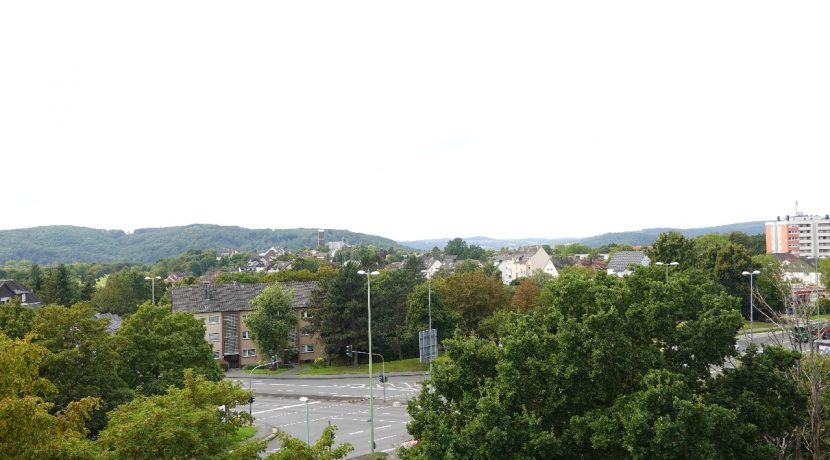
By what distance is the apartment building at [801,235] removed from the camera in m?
176

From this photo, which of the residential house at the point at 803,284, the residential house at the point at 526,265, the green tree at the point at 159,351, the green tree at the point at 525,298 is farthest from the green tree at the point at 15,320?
the residential house at the point at 526,265

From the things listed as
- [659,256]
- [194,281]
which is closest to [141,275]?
[194,281]

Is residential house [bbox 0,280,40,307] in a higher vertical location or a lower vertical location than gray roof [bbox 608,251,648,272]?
lower

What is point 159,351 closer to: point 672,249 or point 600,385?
point 600,385

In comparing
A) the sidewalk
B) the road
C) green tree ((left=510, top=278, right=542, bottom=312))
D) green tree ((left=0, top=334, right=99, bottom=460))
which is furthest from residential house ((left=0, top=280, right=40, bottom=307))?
green tree ((left=0, top=334, right=99, bottom=460))

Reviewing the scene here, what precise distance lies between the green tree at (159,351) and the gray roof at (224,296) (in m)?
32.5

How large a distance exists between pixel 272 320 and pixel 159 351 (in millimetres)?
29394

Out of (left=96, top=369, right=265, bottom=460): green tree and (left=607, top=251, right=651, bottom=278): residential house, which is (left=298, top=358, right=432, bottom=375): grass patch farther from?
(left=607, top=251, right=651, bottom=278): residential house

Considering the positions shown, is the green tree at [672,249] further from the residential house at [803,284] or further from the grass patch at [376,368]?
the grass patch at [376,368]

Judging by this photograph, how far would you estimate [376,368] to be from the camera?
64.1 meters

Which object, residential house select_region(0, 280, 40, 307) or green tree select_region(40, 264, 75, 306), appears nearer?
residential house select_region(0, 280, 40, 307)

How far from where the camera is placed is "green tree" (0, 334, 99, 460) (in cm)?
1390

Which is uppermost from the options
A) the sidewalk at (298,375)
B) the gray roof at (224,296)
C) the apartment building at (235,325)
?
the gray roof at (224,296)

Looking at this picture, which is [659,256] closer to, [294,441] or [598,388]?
[598,388]
